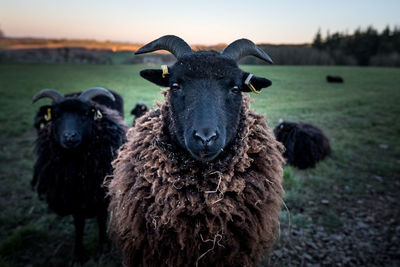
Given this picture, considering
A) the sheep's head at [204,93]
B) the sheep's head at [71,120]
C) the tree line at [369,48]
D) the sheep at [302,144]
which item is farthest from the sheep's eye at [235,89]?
the tree line at [369,48]

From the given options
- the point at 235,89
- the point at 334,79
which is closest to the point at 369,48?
the point at 334,79

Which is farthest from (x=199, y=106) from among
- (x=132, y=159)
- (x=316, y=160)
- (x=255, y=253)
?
(x=316, y=160)

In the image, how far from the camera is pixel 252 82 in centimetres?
229

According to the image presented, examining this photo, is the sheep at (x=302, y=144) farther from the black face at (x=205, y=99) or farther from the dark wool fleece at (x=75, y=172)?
the dark wool fleece at (x=75, y=172)

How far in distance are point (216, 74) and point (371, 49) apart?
5609 cm

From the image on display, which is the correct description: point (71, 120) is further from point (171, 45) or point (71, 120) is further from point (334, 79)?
point (334, 79)

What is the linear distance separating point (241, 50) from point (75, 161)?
10.1 ft

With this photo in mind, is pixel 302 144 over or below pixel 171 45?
below

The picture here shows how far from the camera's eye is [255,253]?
2.26 meters

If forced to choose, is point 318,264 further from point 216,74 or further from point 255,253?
point 216,74

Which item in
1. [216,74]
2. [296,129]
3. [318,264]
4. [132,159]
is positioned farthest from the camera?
[296,129]

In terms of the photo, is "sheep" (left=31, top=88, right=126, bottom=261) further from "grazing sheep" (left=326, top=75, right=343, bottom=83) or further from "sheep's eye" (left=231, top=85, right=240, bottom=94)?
"grazing sheep" (left=326, top=75, right=343, bottom=83)

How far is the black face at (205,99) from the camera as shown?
180 cm

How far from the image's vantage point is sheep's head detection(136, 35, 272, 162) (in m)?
1.78
